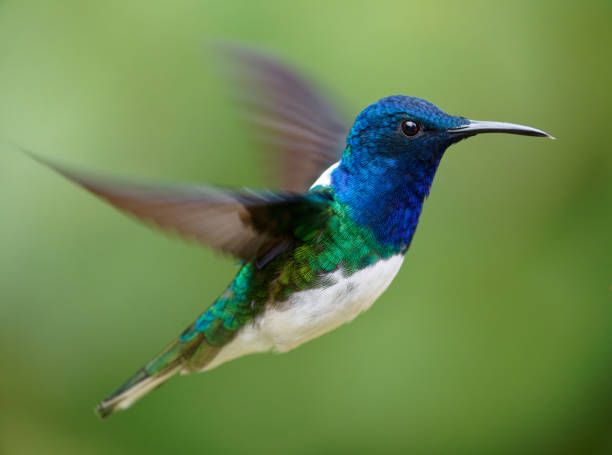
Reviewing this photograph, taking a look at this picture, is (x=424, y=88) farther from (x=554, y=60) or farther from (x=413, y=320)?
(x=413, y=320)

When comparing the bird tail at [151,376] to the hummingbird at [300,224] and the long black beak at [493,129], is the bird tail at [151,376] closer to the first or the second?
the hummingbird at [300,224]

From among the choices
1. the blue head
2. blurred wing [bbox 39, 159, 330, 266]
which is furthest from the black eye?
blurred wing [bbox 39, 159, 330, 266]

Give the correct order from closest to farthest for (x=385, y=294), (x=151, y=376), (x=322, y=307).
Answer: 1. (x=322, y=307)
2. (x=151, y=376)
3. (x=385, y=294)

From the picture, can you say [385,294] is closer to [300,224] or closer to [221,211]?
[300,224]

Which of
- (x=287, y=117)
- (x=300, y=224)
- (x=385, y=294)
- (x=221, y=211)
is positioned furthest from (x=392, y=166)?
(x=385, y=294)

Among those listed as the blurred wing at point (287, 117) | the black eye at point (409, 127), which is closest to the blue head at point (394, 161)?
the black eye at point (409, 127)

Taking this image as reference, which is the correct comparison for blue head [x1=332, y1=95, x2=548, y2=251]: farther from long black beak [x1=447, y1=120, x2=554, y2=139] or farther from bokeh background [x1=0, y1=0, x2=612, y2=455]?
bokeh background [x1=0, y1=0, x2=612, y2=455]

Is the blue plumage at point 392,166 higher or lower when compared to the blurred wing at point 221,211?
higher
